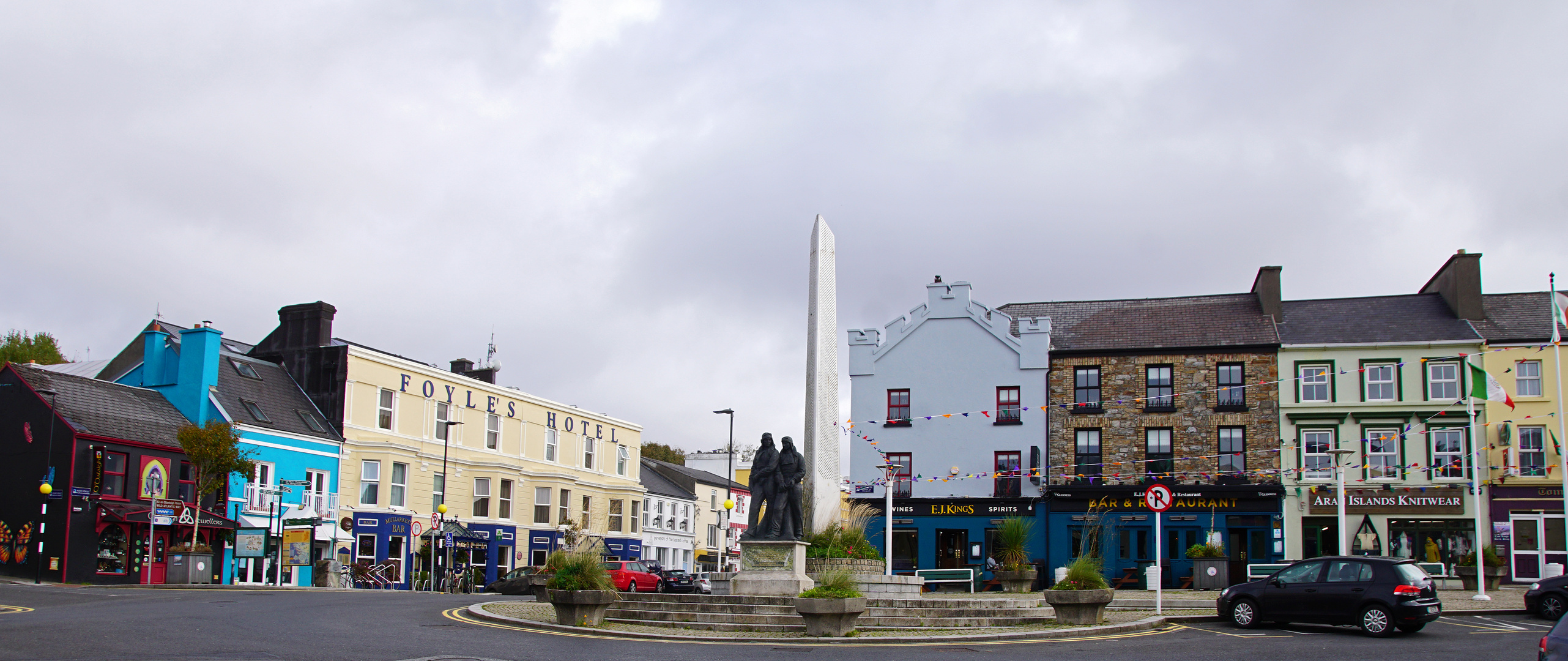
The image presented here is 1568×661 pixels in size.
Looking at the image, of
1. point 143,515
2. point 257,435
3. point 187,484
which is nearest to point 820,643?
point 143,515

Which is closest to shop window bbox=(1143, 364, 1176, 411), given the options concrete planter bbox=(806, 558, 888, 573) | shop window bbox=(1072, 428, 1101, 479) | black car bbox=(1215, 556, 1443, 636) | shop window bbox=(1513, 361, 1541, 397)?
shop window bbox=(1072, 428, 1101, 479)

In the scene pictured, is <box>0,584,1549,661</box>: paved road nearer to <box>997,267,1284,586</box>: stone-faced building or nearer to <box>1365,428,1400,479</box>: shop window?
<box>997,267,1284,586</box>: stone-faced building

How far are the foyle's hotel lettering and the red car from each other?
46.9 ft

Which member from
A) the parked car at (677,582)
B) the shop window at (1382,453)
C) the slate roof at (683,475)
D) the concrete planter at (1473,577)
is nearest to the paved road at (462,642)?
the concrete planter at (1473,577)

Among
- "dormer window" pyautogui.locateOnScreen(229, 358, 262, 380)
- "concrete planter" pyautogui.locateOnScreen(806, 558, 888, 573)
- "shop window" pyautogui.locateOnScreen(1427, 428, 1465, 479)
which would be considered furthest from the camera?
"dormer window" pyautogui.locateOnScreen(229, 358, 262, 380)

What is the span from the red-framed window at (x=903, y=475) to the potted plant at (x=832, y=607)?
2398 cm

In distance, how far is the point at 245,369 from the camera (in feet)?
135

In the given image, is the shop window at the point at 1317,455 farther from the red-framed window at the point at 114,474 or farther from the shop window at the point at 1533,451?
the red-framed window at the point at 114,474

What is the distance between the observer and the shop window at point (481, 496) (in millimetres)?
46906

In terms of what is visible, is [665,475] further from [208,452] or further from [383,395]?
[208,452]

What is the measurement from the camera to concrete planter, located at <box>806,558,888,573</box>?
21.4 m

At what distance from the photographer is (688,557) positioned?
63594 mm

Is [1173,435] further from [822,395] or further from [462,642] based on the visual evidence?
[462,642]

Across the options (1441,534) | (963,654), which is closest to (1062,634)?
(963,654)
